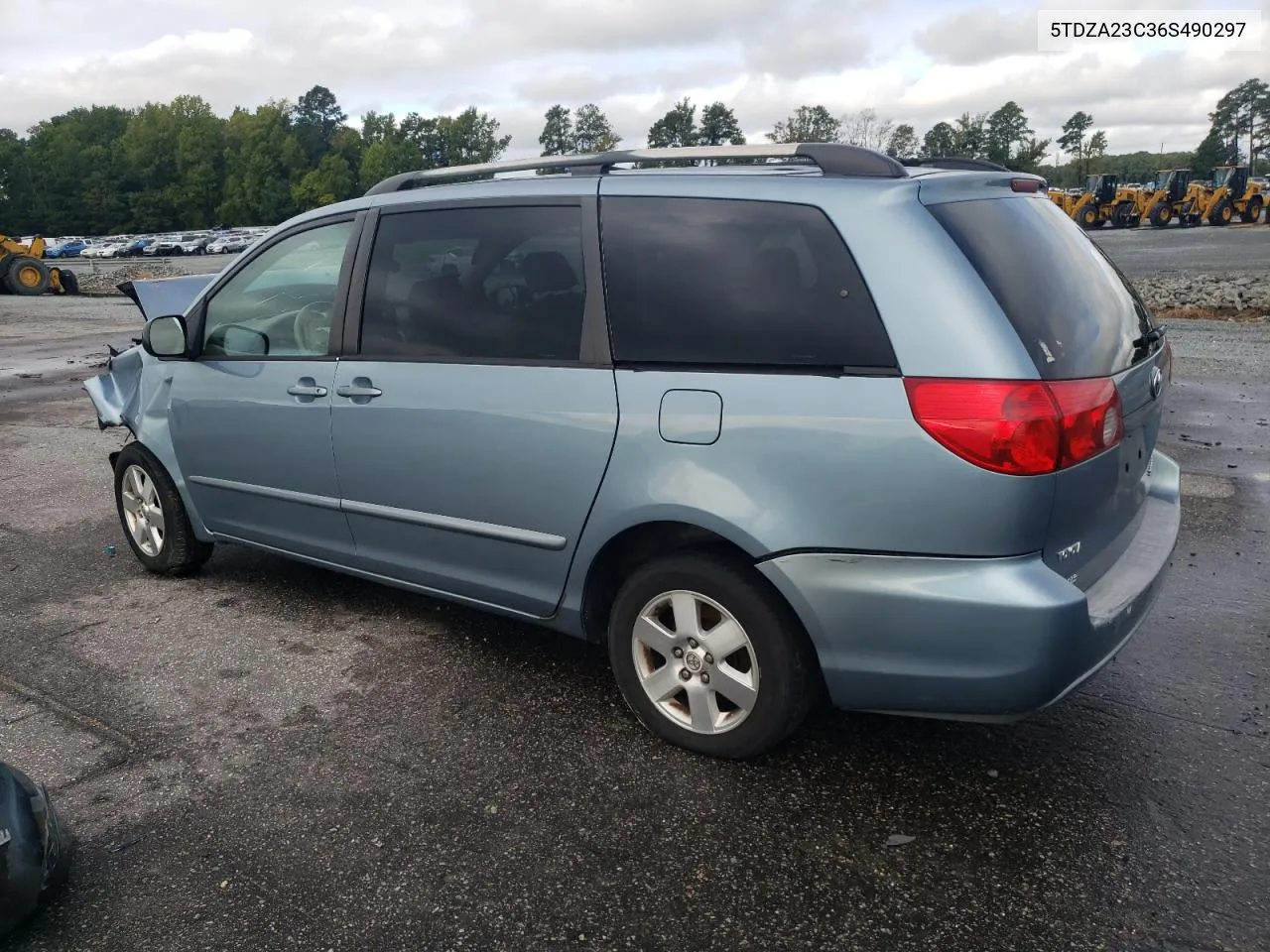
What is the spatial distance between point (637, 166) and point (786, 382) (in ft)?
3.87

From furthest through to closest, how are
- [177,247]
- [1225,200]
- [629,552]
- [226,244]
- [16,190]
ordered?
[16,190]
[177,247]
[226,244]
[1225,200]
[629,552]

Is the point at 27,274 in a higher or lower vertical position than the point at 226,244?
higher

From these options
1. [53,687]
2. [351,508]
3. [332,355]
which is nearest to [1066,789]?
[351,508]

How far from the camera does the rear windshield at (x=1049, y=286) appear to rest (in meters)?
2.79

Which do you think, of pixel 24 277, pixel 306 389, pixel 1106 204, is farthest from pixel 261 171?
pixel 306 389

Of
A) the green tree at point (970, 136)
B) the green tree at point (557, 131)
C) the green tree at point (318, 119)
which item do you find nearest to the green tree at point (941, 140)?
the green tree at point (970, 136)

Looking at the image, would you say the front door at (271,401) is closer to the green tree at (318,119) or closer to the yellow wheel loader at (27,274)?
the yellow wheel loader at (27,274)

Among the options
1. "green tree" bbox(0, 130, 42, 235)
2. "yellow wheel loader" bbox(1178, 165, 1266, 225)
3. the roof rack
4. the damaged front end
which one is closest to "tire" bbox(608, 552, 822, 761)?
the roof rack

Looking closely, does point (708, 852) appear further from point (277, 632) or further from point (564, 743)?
point (277, 632)

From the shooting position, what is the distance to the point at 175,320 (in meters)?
4.55

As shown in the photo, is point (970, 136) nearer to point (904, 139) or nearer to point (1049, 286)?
point (904, 139)

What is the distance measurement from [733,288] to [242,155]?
135 m

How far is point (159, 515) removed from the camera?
5.00 metres

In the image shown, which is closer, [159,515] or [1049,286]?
[1049,286]
